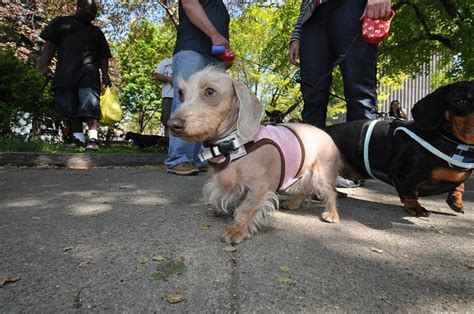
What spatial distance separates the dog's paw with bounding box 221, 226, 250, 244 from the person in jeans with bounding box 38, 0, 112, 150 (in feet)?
15.0

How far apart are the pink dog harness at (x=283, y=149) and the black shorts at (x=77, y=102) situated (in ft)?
13.8

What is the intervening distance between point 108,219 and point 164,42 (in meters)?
16.8

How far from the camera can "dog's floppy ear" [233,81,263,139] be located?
2.19m

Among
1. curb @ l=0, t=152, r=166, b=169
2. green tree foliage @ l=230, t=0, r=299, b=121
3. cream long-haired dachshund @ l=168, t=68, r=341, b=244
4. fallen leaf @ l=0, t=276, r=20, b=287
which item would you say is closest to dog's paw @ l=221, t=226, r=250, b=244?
cream long-haired dachshund @ l=168, t=68, r=341, b=244

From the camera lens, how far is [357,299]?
54.8 inches

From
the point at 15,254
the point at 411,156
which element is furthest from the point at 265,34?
the point at 15,254

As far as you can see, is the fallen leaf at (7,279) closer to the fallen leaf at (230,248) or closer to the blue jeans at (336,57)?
the fallen leaf at (230,248)

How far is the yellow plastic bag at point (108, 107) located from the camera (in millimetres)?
6199

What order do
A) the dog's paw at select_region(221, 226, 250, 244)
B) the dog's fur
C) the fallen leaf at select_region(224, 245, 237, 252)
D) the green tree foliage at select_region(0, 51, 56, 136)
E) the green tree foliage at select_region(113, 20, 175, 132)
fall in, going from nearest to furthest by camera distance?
the fallen leaf at select_region(224, 245, 237, 252), the dog's paw at select_region(221, 226, 250, 244), the green tree foliage at select_region(0, 51, 56, 136), the dog's fur, the green tree foliage at select_region(113, 20, 175, 132)

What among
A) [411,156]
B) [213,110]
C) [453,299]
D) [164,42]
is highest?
[164,42]

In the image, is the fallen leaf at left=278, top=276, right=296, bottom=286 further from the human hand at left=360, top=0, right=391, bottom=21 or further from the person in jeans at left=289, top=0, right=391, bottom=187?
the human hand at left=360, top=0, right=391, bottom=21

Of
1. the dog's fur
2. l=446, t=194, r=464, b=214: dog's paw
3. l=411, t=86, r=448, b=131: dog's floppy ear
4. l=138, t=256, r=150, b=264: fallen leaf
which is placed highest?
l=411, t=86, r=448, b=131: dog's floppy ear

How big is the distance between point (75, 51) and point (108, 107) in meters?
1.04

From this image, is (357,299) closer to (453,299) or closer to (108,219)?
(453,299)
